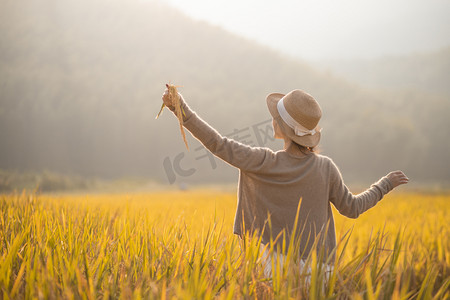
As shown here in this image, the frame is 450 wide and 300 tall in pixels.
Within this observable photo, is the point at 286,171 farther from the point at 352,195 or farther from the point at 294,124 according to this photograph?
the point at 352,195

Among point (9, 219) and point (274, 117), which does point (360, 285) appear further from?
point (9, 219)

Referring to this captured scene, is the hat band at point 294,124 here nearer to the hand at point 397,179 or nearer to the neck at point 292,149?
the neck at point 292,149

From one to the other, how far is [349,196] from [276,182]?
46cm

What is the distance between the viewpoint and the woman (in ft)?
5.85

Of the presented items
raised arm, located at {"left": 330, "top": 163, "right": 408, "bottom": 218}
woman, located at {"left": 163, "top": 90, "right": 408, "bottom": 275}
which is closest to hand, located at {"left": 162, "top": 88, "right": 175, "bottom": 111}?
woman, located at {"left": 163, "top": 90, "right": 408, "bottom": 275}

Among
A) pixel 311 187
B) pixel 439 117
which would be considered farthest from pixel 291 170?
pixel 439 117

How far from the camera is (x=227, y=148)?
1.79 metres

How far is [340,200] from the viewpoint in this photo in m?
1.93

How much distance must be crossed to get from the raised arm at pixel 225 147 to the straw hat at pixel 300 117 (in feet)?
0.55

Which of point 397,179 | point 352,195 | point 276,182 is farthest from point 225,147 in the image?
point 397,179

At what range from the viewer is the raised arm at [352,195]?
6.27 feet

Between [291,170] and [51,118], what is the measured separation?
25201mm

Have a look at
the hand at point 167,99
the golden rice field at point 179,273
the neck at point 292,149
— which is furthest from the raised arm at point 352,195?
the hand at point 167,99

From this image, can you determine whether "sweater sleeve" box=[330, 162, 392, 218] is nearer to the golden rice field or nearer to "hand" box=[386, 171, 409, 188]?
"hand" box=[386, 171, 409, 188]
